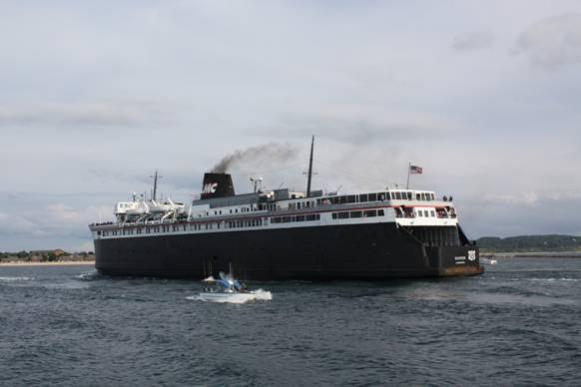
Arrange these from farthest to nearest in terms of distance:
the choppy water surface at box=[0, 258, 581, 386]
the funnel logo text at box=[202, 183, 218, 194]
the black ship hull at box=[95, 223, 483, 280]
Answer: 1. the funnel logo text at box=[202, 183, 218, 194]
2. the black ship hull at box=[95, 223, 483, 280]
3. the choppy water surface at box=[0, 258, 581, 386]

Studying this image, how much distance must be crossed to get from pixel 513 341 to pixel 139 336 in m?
25.1

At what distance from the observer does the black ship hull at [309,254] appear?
66750 mm

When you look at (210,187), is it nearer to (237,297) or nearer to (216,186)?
(216,186)

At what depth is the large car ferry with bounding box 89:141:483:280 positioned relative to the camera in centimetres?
6725

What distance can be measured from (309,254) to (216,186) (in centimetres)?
2807

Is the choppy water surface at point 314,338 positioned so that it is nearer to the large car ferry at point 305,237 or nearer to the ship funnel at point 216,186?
the large car ferry at point 305,237

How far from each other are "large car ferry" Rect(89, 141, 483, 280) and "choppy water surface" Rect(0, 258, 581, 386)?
4956 millimetres

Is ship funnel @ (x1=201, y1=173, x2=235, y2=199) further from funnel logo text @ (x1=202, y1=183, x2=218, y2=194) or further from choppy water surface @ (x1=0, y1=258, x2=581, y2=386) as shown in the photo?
choppy water surface @ (x1=0, y1=258, x2=581, y2=386)

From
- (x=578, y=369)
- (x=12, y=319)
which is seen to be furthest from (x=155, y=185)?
(x=578, y=369)

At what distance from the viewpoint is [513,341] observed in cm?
3653

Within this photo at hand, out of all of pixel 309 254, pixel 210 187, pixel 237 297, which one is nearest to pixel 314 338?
pixel 237 297

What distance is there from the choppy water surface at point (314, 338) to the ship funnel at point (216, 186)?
34834mm

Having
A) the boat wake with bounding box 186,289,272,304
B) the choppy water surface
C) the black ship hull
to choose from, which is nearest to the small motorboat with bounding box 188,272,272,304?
the boat wake with bounding box 186,289,272,304

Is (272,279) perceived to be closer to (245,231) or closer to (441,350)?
(245,231)
